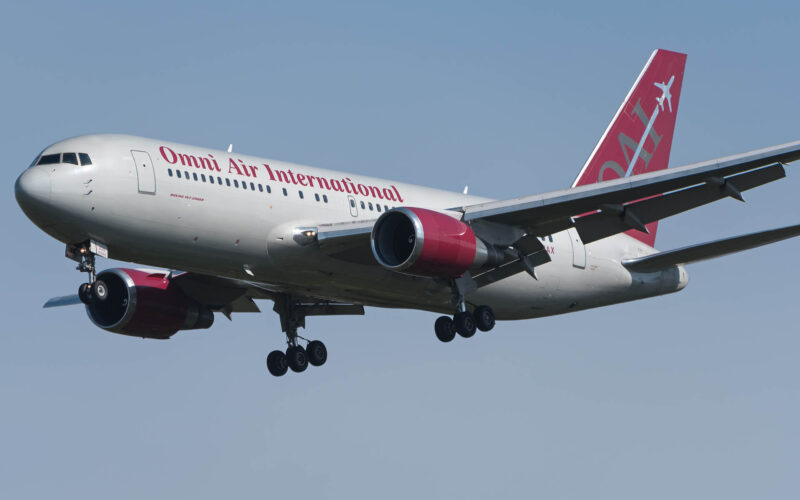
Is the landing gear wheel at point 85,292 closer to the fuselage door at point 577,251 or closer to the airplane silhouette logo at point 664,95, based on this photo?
the fuselage door at point 577,251

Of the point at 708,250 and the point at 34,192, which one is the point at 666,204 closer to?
the point at 708,250

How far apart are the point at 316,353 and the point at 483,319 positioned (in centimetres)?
611

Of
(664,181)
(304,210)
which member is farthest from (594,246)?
(304,210)

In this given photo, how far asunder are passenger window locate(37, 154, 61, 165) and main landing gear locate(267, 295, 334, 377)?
1068 centimetres

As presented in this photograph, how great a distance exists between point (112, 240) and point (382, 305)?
9226 millimetres

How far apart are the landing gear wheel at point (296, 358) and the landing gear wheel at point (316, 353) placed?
163 mm

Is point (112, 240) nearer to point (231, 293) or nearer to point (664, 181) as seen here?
point (231, 293)

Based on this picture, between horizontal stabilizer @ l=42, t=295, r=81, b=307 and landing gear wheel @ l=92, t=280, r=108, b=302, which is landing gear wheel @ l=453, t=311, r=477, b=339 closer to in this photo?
landing gear wheel @ l=92, t=280, r=108, b=302

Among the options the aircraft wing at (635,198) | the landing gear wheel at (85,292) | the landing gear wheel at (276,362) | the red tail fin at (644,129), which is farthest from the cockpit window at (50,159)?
the red tail fin at (644,129)

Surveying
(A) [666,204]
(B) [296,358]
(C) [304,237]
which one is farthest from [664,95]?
(C) [304,237]

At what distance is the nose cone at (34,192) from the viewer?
30.0 metres

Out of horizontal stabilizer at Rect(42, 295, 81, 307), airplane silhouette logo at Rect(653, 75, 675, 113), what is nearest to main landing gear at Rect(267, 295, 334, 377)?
horizontal stabilizer at Rect(42, 295, 81, 307)

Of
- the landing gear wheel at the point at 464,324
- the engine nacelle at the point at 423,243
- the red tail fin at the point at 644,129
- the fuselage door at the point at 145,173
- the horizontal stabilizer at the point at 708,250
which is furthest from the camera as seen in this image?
the red tail fin at the point at 644,129

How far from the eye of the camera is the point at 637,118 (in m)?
45.5
